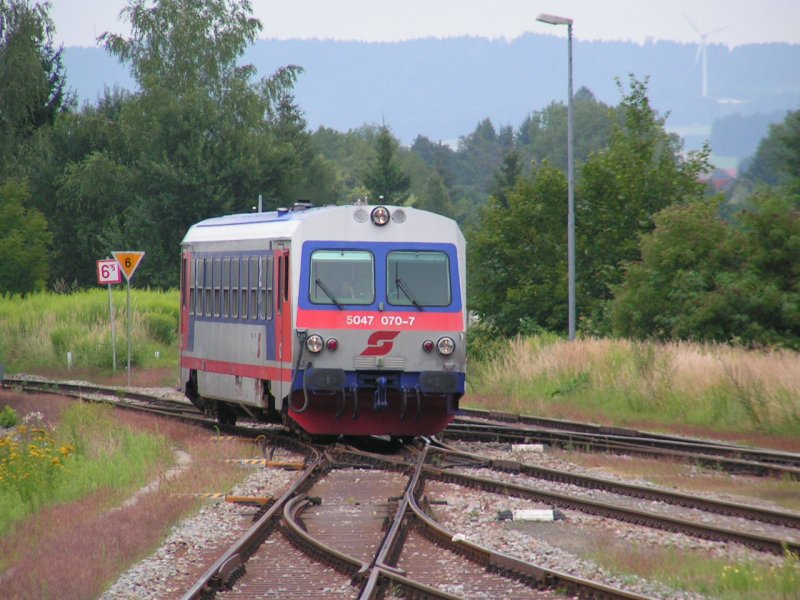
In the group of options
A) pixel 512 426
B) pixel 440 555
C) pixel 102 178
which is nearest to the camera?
pixel 440 555

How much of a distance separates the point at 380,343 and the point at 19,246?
38.2m

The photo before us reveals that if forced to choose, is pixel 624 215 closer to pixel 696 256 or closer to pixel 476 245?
pixel 476 245

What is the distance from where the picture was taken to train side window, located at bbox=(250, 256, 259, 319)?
20047 millimetres

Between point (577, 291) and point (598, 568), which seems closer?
point (598, 568)

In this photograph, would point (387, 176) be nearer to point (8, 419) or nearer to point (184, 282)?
point (184, 282)

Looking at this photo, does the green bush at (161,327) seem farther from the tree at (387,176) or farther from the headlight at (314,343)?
the tree at (387,176)

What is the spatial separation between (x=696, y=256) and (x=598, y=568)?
2288 cm

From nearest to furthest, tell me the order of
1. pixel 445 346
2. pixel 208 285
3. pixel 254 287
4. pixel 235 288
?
pixel 445 346 < pixel 254 287 < pixel 235 288 < pixel 208 285

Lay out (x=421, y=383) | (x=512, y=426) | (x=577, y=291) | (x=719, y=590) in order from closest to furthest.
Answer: (x=719, y=590) < (x=421, y=383) < (x=512, y=426) < (x=577, y=291)

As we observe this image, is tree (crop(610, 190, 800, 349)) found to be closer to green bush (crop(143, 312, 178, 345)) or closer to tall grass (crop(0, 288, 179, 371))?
tall grass (crop(0, 288, 179, 371))

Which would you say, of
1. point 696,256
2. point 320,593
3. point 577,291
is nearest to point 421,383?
point 320,593

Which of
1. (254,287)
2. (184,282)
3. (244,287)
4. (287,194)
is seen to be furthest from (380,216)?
(287,194)

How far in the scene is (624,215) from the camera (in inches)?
1666

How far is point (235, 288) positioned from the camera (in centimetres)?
2111
